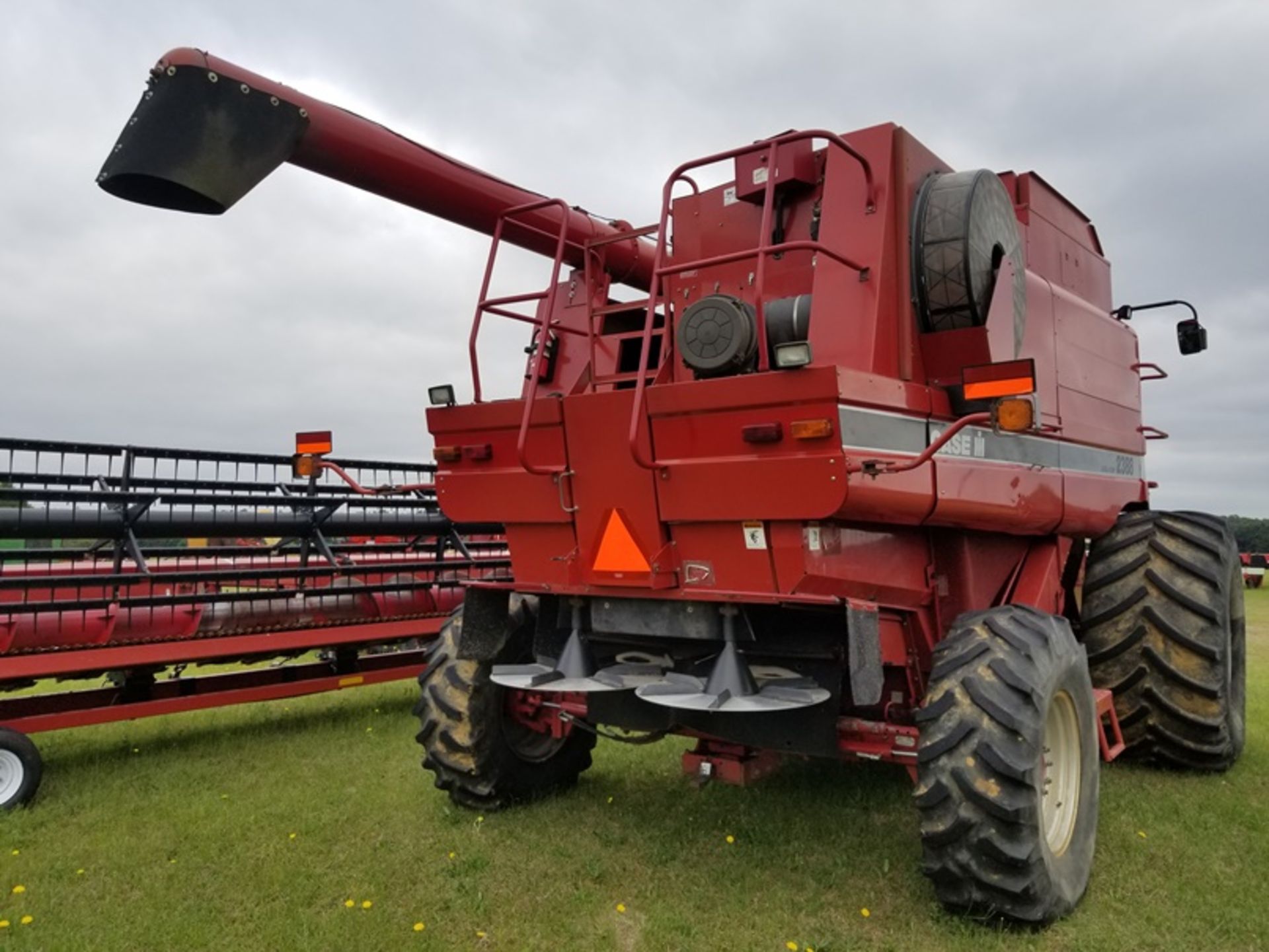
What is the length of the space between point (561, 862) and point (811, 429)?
2144mm

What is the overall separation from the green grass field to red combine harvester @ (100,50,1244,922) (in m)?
0.27

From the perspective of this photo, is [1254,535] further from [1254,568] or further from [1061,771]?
[1061,771]

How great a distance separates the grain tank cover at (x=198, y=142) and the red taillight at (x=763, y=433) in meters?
2.18

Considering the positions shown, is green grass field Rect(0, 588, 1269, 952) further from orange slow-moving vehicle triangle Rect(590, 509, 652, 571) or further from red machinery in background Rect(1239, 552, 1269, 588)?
red machinery in background Rect(1239, 552, 1269, 588)

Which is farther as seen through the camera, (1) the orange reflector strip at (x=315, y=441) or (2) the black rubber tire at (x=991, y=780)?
(1) the orange reflector strip at (x=315, y=441)

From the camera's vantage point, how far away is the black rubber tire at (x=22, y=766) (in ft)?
15.2

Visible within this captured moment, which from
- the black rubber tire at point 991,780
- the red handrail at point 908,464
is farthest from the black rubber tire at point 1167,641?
the red handrail at point 908,464

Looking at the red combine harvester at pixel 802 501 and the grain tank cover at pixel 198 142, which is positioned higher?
the grain tank cover at pixel 198 142

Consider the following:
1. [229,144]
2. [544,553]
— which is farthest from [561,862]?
[229,144]

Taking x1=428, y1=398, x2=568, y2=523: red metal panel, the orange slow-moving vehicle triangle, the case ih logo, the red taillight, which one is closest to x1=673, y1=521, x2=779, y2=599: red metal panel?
the orange slow-moving vehicle triangle

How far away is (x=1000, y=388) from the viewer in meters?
3.19

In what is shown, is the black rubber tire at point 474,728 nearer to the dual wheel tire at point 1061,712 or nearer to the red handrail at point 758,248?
the red handrail at point 758,248

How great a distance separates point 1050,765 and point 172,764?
471cm

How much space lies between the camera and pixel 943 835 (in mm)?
3172
